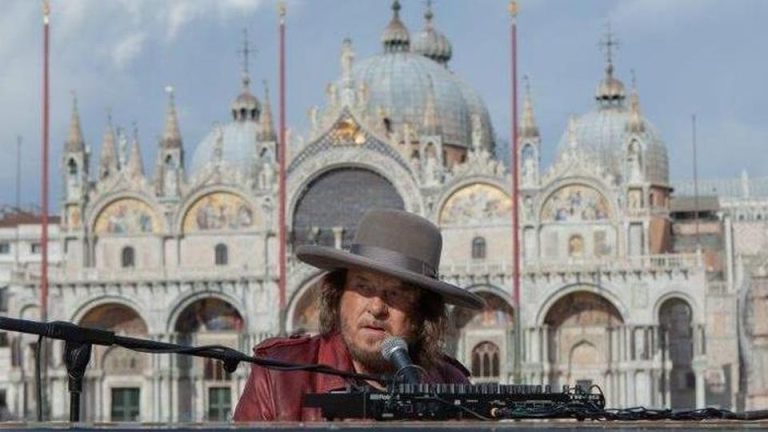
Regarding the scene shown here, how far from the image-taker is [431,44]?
95688 mm

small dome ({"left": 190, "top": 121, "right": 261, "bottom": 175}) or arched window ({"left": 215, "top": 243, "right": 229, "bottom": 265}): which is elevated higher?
small dome ({"left": 190, "top": 121, "right": 261, "bottom": 175})

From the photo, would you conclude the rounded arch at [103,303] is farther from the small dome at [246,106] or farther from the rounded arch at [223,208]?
the small dome at [246,106]

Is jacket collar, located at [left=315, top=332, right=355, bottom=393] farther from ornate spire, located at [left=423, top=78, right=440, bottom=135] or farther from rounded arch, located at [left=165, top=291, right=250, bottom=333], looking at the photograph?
ornate spire, located at [left=423, top=78, right=440, bottom=135]

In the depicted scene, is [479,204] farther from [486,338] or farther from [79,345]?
[79,345]

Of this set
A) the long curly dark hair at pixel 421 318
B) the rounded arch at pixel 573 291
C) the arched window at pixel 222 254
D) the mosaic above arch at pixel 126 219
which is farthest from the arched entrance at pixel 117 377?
the long curly dark hair at pixel 421 318

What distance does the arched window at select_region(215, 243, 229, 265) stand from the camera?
246 ft

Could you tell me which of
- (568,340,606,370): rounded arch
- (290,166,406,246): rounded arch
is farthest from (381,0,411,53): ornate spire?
(568,340,606,370): rounded arch

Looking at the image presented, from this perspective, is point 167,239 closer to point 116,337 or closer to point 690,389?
point 690,389

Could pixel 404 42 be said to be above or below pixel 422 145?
above

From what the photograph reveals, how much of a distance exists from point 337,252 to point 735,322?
71422 millimetres

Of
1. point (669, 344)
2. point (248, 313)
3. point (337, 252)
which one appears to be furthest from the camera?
point (669, 344)

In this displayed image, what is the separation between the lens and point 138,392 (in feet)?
246

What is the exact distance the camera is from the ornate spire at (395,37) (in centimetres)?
8900

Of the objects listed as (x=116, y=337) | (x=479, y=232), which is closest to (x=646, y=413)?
(x=116, y=337)
